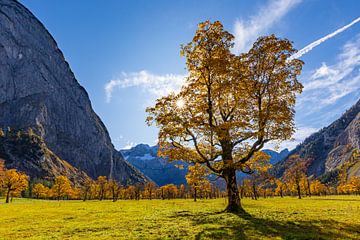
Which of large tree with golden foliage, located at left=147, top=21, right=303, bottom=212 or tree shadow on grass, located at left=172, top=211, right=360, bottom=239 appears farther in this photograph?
large tree with golden foliage, located at left=147, top=21, right=303, bottom=212

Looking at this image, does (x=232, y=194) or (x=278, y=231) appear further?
(x=232, y=194)

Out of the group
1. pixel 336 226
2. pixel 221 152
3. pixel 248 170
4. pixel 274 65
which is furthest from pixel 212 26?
pixel 336 226

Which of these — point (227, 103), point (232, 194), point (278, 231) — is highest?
point (227, 103)

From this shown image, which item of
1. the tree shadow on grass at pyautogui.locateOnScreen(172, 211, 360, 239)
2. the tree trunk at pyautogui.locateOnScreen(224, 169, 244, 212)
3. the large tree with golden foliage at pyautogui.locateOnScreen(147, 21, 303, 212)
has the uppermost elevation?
the large tree with golden foliage at pyautogui.locateOnScreen(147, 21, 303, 212)

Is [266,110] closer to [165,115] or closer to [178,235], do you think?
[165,115]

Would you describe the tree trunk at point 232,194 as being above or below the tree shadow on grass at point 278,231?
above

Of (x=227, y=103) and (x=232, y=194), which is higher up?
(x=227, y=103)

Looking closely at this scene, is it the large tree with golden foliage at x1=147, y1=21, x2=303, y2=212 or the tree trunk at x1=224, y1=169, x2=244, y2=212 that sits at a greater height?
the large tree with golden foliage at x1=147, y1=21, x2=303, y2=212

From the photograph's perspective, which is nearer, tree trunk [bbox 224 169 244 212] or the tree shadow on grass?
the tree shadow on grass

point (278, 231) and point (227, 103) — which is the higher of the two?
point (227, 103)

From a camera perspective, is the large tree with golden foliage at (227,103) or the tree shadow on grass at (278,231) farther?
the large tree with golden foliage at (227,103)

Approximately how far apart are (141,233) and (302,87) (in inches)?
944

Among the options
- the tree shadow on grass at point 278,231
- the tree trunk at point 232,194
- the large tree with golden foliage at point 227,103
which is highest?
the large tree with golden foliage at point 227,103

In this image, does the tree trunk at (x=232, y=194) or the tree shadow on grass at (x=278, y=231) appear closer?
the tree shadow on grass at (x=278, y=231)
